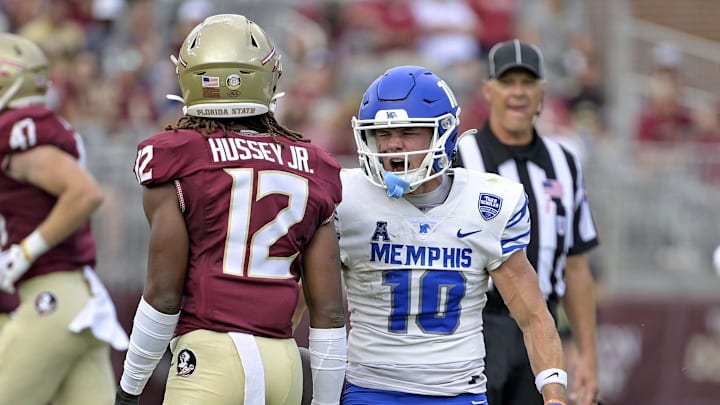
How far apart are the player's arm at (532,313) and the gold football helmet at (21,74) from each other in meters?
2.68

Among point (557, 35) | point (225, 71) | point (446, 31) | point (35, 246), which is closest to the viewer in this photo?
point (225, 71)

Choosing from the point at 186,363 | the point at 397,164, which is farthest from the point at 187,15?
the point at 186,363

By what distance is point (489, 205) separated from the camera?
4.39 m

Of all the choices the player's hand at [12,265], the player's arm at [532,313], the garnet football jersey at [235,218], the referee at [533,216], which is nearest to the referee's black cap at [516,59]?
the referee at [533,216]

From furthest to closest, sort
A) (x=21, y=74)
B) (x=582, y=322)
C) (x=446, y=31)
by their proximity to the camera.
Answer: (x=446, y=31)
(x=21, y=74)
(x=582, y=322)

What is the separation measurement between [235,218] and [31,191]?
2241 millimetres

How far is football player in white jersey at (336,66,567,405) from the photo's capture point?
14.2 feet

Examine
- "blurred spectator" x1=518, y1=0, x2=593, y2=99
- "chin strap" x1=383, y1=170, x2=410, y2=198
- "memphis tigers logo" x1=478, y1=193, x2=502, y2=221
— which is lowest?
"memphis tigers logo" x1=478, y1=193, x2=502, y2=221

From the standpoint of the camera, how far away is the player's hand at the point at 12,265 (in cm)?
582

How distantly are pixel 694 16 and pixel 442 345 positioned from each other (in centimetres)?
1226

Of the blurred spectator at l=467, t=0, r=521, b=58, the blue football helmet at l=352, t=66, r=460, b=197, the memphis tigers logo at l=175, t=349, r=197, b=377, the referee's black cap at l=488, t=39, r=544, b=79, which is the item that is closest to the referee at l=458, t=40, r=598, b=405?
the referee's black cap at l=488, t=39, r=544, b=79

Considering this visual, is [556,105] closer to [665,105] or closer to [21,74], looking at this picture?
[665,105]

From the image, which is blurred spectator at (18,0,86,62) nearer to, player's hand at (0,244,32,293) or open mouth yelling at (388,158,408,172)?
player's hand at (0,244,32,293)

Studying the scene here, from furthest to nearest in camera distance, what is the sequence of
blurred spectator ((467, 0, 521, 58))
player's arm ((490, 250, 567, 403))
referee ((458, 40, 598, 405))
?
blurred spectator ((467, 0, 521, 58)) < referee ((458, 40, 598, 405)) < player's arm ((490, 250, 567, 403))
